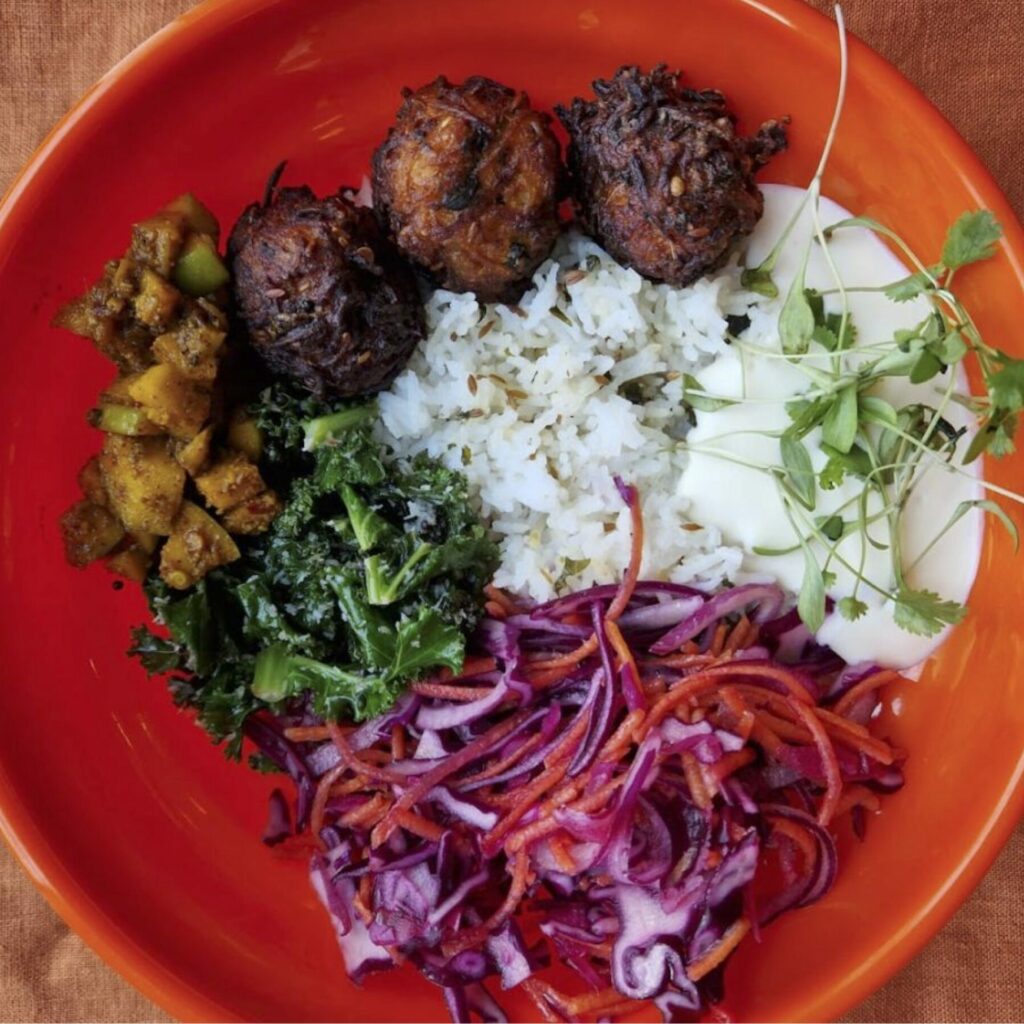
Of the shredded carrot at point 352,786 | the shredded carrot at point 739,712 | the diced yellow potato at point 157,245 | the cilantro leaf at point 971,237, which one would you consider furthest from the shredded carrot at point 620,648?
the diced yellow potato at point 157,245

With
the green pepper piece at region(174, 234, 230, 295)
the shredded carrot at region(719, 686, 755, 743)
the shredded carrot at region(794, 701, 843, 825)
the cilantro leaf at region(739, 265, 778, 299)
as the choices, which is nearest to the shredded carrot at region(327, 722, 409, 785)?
the shredded carrot at region(719, 686, 755, 743)

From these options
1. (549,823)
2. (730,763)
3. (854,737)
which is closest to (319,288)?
(549,823)

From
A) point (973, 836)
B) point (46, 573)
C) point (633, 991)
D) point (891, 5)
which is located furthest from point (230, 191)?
point (973, 836)

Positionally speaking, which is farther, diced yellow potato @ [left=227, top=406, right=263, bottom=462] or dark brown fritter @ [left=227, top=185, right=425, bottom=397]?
diced yellow potato @ [left=227, top=406, right=263, bottom=462]

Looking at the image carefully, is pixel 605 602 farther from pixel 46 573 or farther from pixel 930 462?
pixel 46 573

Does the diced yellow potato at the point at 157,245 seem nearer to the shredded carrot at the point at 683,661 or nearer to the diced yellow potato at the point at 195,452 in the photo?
the diced yellow potato at the point at 195,452

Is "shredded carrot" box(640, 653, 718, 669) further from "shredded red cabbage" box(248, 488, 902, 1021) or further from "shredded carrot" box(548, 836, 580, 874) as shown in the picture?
"shredded carrot" box(548, 836, 580, 874)

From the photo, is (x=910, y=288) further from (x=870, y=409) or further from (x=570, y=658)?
(x=570, y=658)
